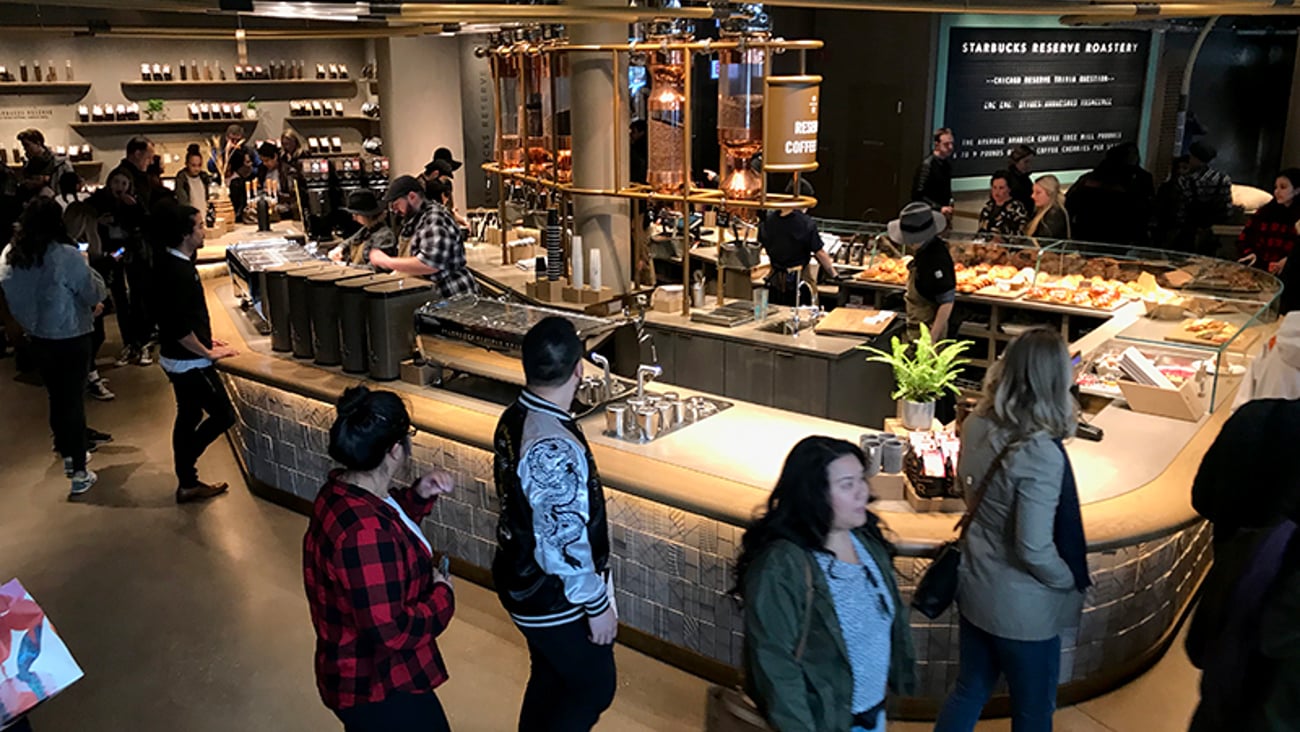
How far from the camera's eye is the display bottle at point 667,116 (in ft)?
18.3

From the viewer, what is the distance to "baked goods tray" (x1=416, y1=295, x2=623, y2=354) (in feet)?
13.9

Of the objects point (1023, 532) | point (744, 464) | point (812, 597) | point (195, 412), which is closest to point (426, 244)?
point (195, 412)

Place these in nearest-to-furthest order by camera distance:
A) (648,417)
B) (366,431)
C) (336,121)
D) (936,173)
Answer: (366,431), (648,417), (936,173), (336,121)

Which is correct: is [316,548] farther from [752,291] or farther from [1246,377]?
[752,291]

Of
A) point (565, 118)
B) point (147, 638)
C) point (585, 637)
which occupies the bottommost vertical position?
point (147, 638)

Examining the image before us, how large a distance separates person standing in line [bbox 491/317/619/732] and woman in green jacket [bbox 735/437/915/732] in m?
0.55

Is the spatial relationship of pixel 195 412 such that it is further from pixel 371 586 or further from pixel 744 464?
pixel 371 586

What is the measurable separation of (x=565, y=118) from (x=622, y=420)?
2933 mm

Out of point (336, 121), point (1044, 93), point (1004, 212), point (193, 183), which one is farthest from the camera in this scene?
point (336, 121)

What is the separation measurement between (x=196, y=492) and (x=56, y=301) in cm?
119

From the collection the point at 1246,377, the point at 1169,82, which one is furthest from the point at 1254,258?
the point at 1169,82

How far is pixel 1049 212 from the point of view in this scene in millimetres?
7602

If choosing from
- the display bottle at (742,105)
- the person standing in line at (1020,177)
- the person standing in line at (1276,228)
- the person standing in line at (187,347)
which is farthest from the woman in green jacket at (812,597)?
the person standing in line at (1020,177)

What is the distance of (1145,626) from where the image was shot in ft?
11.8
